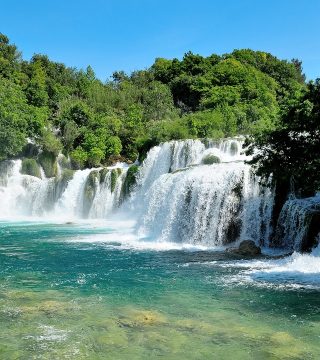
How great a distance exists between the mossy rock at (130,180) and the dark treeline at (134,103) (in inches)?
119

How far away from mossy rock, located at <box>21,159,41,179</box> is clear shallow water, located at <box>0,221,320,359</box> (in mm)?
21041

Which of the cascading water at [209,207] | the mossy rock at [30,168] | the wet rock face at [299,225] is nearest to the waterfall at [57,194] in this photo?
the mossy rock at [30,168]

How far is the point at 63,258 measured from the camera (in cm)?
1773

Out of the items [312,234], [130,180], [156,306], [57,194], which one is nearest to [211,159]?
[130,180]

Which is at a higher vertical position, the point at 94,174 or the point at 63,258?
the point at 94,174

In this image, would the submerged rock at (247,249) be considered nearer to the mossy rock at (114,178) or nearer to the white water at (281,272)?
the white water at (281,272)

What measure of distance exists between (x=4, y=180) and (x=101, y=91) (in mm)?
22020

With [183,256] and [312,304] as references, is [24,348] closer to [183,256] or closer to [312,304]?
[312,304]

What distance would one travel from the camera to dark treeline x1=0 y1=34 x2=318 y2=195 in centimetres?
4019

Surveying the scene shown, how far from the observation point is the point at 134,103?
5559 centimetres

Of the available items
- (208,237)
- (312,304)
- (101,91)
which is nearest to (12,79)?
(101,91)

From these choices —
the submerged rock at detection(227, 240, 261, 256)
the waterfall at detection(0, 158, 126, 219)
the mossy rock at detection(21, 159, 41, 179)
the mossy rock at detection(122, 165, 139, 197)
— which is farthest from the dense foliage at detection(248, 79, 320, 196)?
the mossy rock at detection(21, 159, 41, 179)

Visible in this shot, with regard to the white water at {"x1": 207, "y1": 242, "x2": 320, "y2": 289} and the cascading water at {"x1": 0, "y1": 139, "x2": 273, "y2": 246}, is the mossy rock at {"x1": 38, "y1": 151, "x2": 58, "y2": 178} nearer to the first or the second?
the cascading water at {"x1": 0, "y1": 139, "x2": 273, "y2": 246}

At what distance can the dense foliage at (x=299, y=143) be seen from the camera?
14273mm
